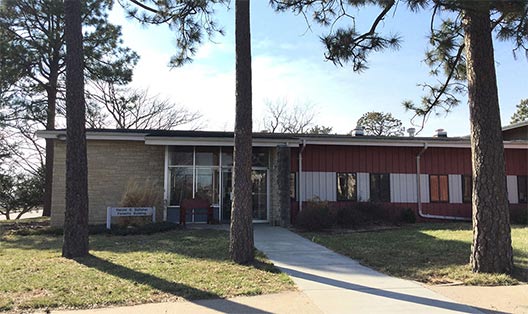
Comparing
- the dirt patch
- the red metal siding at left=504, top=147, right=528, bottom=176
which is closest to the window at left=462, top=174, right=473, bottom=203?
the red metal siding at left=504, top=147, right=528, bottom=176

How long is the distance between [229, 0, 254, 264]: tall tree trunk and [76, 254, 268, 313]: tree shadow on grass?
1.67m

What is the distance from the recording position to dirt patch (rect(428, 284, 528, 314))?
16.5ft

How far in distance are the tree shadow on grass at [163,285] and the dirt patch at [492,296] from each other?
283 centimetres

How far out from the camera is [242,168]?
7559 millimetres

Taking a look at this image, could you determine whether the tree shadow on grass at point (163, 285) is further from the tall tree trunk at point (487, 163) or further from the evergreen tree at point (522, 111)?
the evergreen tree at point (522, 111)

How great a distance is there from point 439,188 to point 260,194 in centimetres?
783

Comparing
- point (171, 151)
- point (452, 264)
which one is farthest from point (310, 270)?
point (171, 151)

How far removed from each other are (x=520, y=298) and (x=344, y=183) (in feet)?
37.6

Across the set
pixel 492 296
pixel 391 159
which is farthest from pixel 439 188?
pixel 492 296

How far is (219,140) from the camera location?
48.5 ft

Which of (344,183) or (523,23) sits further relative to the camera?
(344,183)

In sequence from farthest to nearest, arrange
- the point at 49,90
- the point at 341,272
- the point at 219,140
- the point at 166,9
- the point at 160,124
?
1. the point at 160,124
2. the point at 49,90
3. the point at 219,140
4. the point at 166,9
5. the point at 341,272

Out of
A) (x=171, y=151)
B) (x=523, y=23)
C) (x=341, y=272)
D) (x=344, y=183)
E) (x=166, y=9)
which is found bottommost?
(x=341, y=272)

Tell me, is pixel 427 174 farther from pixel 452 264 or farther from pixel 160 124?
pixel 160 124
